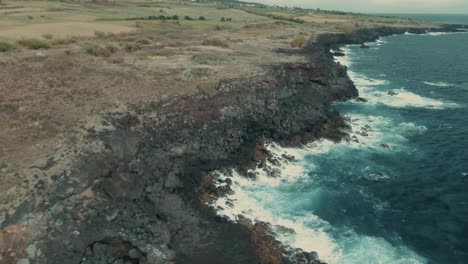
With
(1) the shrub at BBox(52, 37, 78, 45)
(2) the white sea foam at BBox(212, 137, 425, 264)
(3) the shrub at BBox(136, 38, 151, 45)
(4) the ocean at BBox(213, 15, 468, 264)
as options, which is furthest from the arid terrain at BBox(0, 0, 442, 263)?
(4) the ocean at BBox(213, 15, 468, 264)

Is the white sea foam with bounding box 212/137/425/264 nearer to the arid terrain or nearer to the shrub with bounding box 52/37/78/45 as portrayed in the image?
the arid terrain

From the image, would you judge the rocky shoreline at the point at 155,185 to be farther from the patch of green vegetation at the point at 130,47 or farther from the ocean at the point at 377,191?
the patch of green vegetation at the point at 130,47

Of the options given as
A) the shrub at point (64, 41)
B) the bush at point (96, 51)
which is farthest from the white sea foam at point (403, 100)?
the shrub at point (64, 41)

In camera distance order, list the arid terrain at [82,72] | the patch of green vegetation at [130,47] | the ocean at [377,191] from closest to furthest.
Answer: 1. the ocean at [377,191]
2. the arid terrain at [82,72]
3. the patch of green vegetation at [130,47]

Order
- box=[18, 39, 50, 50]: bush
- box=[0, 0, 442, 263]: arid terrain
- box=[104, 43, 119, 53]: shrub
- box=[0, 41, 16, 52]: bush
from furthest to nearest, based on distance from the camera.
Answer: box=[104, 43, 119, 53]: shrub, box=[18, 39, 50, 50]: bush, box=[0, 41, 16, 52]: bush, box=[0, 0, 442, 263]: arid terrain

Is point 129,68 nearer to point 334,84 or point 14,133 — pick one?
point 14,133

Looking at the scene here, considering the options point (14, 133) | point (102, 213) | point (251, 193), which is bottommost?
point (251, 193)

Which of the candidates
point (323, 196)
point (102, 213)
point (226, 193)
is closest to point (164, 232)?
point (102, 213)
